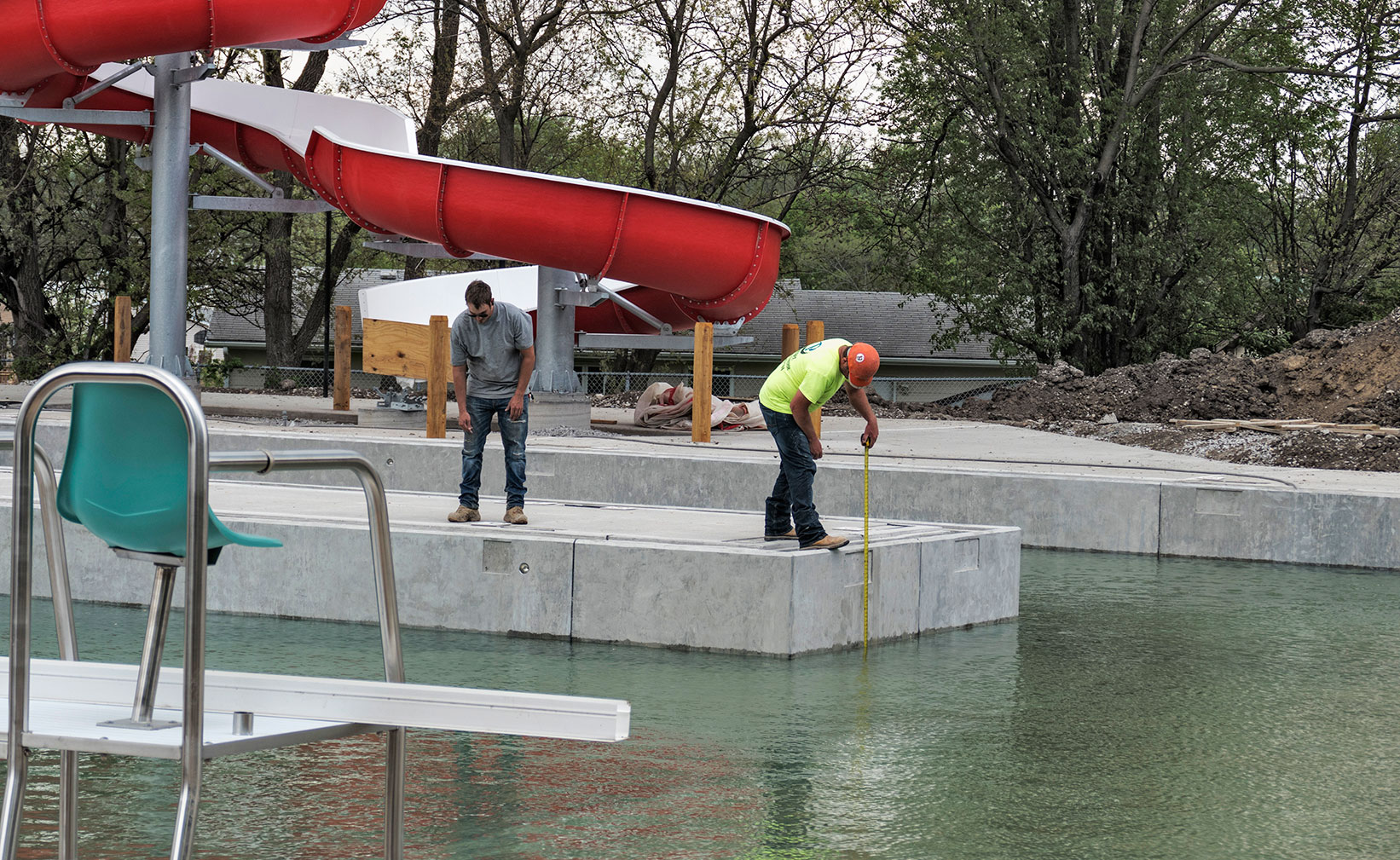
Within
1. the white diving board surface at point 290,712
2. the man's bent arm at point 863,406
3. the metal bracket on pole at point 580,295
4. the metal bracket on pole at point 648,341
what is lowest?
the white diving board surface at point 290,712

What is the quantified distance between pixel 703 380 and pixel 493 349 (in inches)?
Result: 285

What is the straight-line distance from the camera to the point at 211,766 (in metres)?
6.00

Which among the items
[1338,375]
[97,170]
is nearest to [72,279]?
[97,170]

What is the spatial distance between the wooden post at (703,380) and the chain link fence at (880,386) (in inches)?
603

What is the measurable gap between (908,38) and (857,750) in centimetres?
2423

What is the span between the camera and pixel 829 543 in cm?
868

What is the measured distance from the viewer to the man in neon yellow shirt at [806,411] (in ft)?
27.9

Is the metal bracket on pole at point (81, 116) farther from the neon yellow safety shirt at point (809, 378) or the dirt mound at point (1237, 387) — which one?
the dirt mound at point (1237, 387)

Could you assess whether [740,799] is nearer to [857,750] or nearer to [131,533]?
[857,750]

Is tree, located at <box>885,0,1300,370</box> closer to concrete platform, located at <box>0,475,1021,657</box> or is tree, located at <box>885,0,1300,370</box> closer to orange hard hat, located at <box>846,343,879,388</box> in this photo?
concrete platform, located at <box>0,475,1021,657</box>

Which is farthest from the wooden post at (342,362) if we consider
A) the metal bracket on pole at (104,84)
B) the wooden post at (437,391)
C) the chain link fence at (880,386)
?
the chain link fence at (880,386)

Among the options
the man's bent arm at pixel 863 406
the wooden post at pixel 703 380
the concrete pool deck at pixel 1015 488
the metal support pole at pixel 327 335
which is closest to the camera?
the man's bent arm at pixel 863 406

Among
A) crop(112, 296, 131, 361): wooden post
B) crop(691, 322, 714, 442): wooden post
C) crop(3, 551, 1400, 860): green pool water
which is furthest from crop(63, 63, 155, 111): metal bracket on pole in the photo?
crop(3, 551, 1400, 860): green pool water

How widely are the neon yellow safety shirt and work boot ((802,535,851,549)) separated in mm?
771
